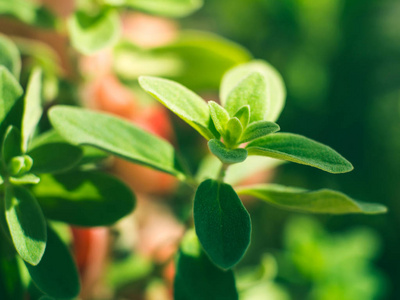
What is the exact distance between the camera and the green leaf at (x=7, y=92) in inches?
21.2

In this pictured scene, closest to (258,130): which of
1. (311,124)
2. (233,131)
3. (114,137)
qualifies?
(233,131)

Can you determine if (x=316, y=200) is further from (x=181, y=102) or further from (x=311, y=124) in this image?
(x=311, y=124)

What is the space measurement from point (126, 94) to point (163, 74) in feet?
1.15

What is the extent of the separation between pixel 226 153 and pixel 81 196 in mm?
221

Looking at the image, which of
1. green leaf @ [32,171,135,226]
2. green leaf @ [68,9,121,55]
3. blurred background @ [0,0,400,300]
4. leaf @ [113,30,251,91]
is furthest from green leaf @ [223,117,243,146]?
blurred background @ [0,0,400,300]

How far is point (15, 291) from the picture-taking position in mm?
582

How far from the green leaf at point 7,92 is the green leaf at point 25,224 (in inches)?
3.6

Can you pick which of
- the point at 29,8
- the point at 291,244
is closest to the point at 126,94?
the point at 29,8

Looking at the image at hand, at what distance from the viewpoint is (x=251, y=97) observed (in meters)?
0.54

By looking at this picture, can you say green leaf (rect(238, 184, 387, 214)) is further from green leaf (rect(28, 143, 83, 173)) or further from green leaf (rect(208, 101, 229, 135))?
green leaf (rect(28, 143, 83, 173))

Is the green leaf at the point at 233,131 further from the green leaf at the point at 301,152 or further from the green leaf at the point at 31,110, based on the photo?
the green leaf at the point at 31,110

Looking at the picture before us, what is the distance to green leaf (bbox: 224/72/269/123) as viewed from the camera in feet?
1.79

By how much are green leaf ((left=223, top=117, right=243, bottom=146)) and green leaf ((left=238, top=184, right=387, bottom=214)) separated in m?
0.09

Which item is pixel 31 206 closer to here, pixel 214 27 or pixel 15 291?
pixel 15 291
